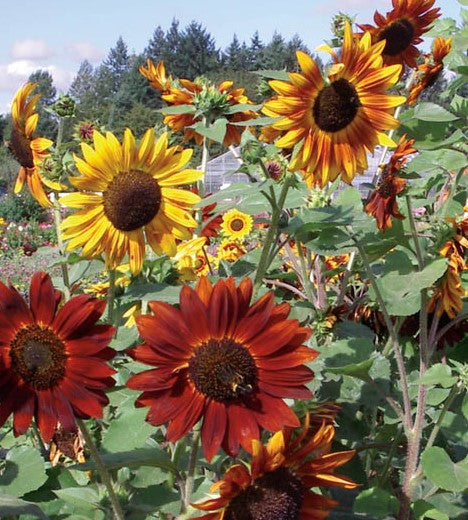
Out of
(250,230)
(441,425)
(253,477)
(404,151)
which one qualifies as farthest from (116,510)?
(250,230)

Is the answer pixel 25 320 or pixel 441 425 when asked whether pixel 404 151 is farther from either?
pixel 25 320

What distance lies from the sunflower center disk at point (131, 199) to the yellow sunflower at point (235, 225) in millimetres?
2043

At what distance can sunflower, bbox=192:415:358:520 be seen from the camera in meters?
0.67

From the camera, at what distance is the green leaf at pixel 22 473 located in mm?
896

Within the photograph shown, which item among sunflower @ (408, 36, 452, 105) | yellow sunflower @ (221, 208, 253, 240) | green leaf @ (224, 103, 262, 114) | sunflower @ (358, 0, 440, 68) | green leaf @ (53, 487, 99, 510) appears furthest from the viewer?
yellow sunflower @ (221, 208, 253, 240)

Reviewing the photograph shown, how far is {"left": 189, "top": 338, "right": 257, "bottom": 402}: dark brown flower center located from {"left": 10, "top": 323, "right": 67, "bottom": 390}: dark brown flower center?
0.12 meters

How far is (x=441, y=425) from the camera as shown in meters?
0.97

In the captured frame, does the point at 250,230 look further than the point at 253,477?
Yes

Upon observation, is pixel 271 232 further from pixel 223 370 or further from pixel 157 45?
pixel 157 45

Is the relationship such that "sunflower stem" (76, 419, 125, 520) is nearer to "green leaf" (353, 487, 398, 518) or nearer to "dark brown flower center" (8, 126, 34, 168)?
"green leaf" (353, 487, 398, 518)

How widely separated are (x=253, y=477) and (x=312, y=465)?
6 centimetres

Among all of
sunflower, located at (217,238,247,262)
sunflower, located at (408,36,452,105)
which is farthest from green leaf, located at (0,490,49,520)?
sunflower, located at (217,238,247,262)

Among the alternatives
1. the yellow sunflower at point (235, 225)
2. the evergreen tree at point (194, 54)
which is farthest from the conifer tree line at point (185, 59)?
the yellow sunflower at point (235, 225)

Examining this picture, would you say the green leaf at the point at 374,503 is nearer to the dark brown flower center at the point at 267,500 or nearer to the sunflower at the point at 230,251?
the dark brown flower center at the point at 267,500
